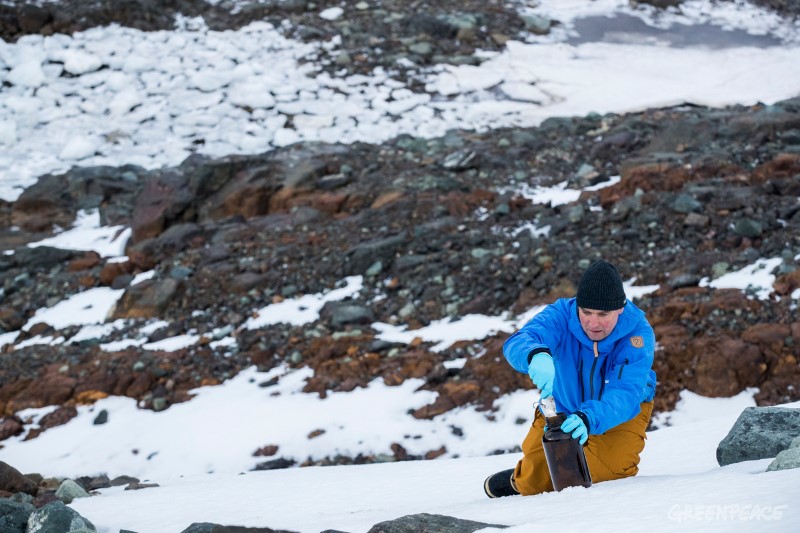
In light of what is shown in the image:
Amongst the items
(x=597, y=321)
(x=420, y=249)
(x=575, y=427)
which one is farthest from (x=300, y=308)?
(x=575, y=427)

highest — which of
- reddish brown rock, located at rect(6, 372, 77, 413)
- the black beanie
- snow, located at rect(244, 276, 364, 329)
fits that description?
the black beanie

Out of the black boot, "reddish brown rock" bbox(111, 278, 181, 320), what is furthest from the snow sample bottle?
"reddish brown rock" bbox(111, 278, 181, 320)

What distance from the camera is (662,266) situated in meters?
7.11

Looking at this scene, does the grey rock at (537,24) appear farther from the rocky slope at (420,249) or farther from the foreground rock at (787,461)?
the foreground rock at (787,461)

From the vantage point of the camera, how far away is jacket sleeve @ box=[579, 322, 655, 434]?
326cm

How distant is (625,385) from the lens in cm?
334

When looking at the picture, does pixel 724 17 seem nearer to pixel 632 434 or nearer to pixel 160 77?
pixel 160 77

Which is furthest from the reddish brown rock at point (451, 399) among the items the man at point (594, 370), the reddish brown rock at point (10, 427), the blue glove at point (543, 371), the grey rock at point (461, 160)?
the grey rock at point (461, 160)

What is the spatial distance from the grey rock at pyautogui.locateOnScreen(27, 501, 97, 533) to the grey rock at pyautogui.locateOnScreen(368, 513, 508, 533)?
1.41 metres

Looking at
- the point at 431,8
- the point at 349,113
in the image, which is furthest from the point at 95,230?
the point at 431,8

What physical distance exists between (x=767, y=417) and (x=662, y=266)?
3512mm

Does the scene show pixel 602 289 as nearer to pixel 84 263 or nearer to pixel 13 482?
pixel 13 482

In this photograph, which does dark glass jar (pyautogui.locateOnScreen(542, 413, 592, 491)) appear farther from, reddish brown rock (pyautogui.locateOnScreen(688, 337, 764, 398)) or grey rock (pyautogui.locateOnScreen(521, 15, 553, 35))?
grey rock (pyautogui.locateOnScreen(521, 15, 553, 35))

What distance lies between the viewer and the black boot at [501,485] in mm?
3721
